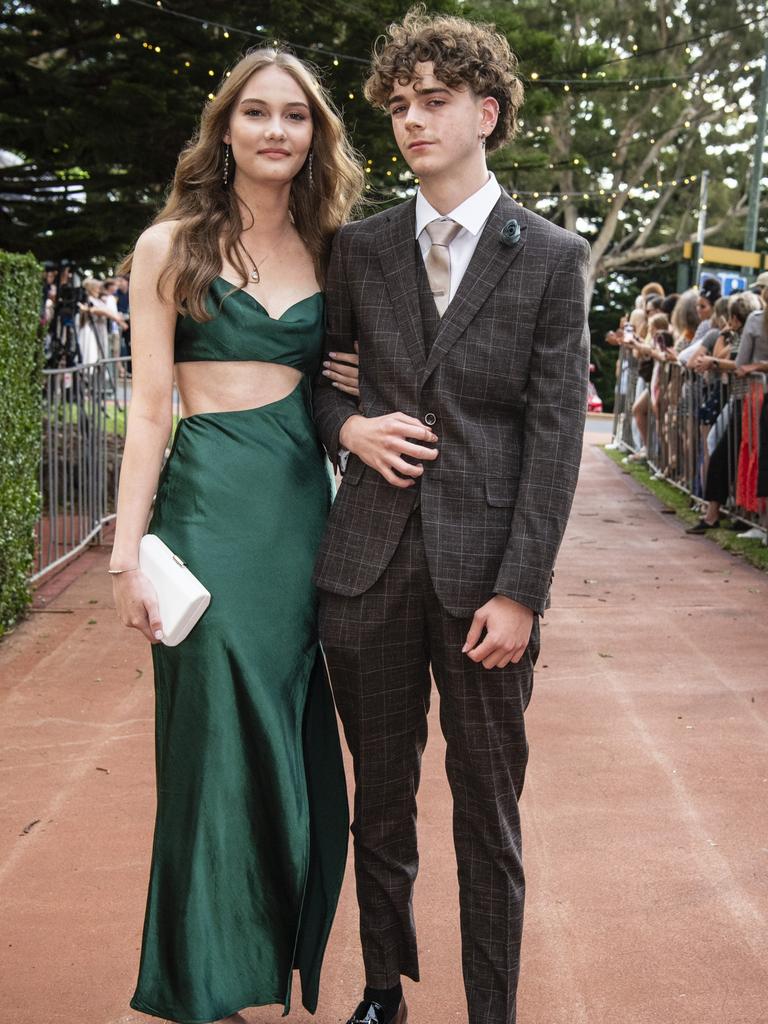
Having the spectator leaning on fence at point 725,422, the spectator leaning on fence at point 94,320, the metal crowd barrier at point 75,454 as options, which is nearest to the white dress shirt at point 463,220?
the metal crowd barrier at point 75,454

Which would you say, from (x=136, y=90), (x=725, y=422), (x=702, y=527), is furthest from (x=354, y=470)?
(x=702, y=527)

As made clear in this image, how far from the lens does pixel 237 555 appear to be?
9.46 feet

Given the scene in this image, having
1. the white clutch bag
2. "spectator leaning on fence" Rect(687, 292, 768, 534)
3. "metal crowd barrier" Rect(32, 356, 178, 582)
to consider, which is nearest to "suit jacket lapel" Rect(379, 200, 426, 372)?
the white clutch bag

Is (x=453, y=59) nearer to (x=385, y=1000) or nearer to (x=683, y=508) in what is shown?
(x=385, y=1000)

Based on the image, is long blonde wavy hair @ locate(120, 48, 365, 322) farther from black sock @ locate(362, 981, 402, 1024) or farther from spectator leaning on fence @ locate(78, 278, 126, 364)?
spectator leaning on fence @ locate(78, 278, 126, 364)

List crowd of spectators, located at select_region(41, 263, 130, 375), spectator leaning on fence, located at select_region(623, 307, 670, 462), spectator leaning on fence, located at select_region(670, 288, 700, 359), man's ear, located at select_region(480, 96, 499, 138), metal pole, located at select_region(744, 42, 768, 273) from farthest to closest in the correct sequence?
metal pole, located at select_region(744, 42, 768, 273), spectator leaning on fence, located at select_region(623, 307, 670, 462), crowd of spectators, located at select_region(41, 263, 130, 375), spectator leaning on fence, located at select_region(670, 288, 700, 359), man's ear, located at select_region(480, 96, 499, 138)

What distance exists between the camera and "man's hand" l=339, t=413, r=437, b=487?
8.71ft

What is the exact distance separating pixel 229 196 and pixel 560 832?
2.40 m

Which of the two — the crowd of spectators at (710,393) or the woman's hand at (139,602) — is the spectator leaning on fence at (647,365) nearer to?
the crowd of spectators at (710,393)

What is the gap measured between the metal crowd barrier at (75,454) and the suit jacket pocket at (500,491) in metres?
5.69

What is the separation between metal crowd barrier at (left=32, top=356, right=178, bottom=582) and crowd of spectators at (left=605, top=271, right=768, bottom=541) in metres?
4.76

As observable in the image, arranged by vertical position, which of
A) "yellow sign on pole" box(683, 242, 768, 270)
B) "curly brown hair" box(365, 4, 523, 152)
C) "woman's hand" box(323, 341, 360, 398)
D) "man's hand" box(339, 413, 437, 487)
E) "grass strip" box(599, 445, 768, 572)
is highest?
"yellow sign on pole" box(683, 242, 768, 270)

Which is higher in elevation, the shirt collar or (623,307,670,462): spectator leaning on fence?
the shirt collar

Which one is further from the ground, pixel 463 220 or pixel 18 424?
pixel 463 220
